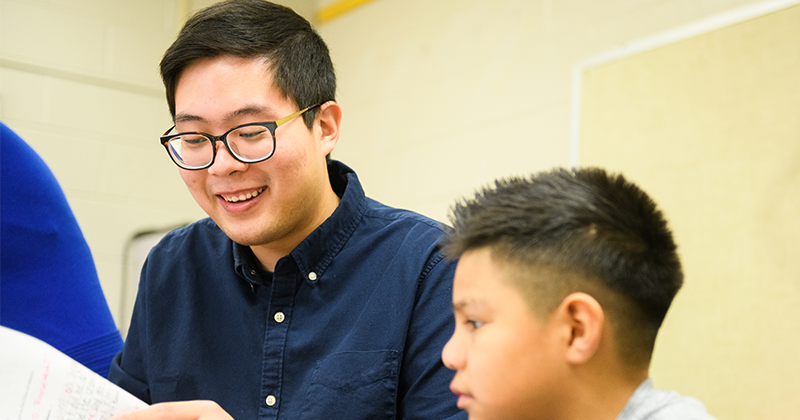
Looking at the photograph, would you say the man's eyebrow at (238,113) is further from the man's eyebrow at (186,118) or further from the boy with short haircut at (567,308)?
the boy with short haircut at (567,308)

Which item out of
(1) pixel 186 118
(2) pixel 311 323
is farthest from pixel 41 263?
(2) pixel 311 323

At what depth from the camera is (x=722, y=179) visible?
190cm

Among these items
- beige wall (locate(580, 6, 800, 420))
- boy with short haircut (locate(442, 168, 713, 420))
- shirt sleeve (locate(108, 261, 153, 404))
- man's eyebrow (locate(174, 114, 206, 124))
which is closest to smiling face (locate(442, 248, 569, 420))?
boy with short haircut (locate(442, 168, 713, 420))

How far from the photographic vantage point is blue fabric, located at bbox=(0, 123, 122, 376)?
3.73ft

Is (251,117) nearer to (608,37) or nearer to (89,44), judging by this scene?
(608,37)

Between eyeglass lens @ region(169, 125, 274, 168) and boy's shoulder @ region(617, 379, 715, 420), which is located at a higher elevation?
eyeglass lens @ region(169, 125, 274, 168)

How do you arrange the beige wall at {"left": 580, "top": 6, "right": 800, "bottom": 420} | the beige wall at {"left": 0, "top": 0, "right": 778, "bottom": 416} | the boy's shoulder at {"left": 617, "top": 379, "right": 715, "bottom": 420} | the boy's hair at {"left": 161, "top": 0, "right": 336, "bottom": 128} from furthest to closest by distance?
Answer: the beige wall at {"left": 0, "top": 0, "right": 778, "bottom": 416} < the beige wall at {"left": 580, "top": 6, "right": 800, "bottom": 420} < the boy's hair at {"left": 161, "top": 0, "right": 336, "bottom": 128} < the boy's shoulder at {"left": 617, "top": 379, "right": 715, "bottom": 420}

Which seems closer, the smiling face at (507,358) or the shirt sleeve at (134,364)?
the smiling face at (507,358)

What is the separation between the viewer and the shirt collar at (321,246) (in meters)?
1.13

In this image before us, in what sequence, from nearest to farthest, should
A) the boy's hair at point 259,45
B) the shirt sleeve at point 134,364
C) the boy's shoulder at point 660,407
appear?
the boy's shoulder at point 660,407 → the boy's hair at point 259,45 → the shirt sleeve at point 134,364

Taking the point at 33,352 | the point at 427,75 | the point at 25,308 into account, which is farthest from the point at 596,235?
the point at 427,75

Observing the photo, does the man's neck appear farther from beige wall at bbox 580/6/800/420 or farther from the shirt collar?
beige wall at bbox 580/6/800/420

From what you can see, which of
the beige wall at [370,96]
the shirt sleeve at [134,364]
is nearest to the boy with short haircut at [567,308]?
the shirt sleeve at [134,364]

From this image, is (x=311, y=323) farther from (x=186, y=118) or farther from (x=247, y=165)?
(x=186, y=118)
